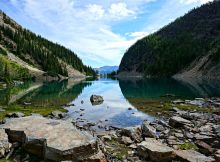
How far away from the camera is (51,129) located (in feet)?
74.4

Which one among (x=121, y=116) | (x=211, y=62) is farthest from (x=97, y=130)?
(x=211, y=62)

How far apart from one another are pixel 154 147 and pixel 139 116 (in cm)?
2397

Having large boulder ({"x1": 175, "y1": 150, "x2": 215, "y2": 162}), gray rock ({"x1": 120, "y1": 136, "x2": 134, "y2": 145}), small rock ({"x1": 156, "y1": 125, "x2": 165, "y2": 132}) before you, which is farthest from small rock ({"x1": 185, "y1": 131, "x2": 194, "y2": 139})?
large boulder ({"x1": 175, "y1": 150, "x2": 215, "y2": 162})

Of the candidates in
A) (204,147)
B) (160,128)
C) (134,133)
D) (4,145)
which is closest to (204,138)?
(204,147)

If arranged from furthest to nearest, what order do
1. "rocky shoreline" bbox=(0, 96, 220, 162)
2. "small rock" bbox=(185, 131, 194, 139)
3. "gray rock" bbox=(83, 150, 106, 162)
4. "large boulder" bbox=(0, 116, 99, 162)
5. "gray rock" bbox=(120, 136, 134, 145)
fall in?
1. "small rock" bbox=(185, 131, 194, 139)
2. "gray rock" bbox=(120, 136, 134, 145)
3. "rocky shoreline" bbox=(0, 96, 220, 162)
4. "gray rock" bbox=(83, 150, 106, 162)
5. "large boulder" bbox=(0, 116, 99, 162)

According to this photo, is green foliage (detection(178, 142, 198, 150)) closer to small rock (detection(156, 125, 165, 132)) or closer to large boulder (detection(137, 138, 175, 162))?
large boulder (detection(137, 138, 175, 162))

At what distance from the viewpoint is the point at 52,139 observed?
67.8 ft

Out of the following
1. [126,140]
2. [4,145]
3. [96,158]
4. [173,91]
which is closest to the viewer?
[96,158]

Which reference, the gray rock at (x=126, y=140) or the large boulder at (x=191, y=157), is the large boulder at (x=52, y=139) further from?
the gray rock at (x=126, y=140)

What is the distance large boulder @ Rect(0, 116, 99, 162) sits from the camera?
63.9 feet

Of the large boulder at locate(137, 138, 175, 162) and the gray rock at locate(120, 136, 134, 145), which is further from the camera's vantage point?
the gray rock at locate(120, 136, 134, 145)

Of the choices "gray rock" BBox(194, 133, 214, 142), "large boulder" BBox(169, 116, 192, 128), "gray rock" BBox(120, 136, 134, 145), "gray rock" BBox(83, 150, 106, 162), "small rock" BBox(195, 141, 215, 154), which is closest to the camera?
"gray rock" BBox(83, 150, 106, 162)

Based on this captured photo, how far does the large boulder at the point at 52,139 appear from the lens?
19.5 meters

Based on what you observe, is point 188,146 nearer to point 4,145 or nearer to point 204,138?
point 204,138
